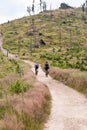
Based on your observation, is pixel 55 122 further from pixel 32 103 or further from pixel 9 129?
pixel 9 129

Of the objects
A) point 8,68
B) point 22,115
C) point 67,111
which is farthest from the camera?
point 8,68

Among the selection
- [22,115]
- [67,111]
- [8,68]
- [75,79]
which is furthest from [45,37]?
[22,115]

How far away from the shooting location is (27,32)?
573 ft

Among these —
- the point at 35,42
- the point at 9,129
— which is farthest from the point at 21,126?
the point at 35,42

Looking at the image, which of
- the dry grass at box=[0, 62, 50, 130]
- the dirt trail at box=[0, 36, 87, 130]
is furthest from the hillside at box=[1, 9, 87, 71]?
the dry grass at box=[0, 62, 50, 130]

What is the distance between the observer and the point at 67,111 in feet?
77.9

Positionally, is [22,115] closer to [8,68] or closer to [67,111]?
[67,111]

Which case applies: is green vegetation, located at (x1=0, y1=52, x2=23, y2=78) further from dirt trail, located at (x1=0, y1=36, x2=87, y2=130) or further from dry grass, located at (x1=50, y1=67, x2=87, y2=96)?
dirt trail, located at (x1=0, y1=36, x2=87, y2=130)

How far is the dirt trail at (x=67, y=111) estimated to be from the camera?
19.4m

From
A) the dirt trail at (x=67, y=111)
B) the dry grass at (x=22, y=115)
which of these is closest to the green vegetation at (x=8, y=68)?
the dirt trail at (x=67, y=111)

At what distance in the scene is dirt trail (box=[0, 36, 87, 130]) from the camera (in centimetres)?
1936

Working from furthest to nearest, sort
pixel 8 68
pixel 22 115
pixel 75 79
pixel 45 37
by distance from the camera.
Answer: pixel 45 37
pixel 8 68
pixel 75 79
pixel 22 115

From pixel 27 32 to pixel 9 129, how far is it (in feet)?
525

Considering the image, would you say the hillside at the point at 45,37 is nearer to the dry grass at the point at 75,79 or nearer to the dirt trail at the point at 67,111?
the dry grass at the point at 75,79
